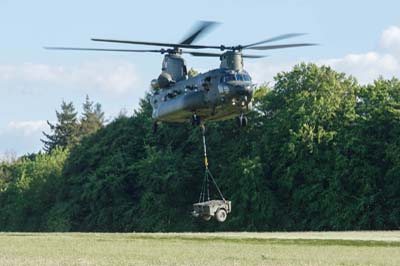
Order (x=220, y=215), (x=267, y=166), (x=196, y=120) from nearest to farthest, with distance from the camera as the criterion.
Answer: (x=196, y=120)
(x=220, y=215)
(x=267, y=166)

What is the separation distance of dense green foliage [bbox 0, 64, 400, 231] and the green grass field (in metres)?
29.2

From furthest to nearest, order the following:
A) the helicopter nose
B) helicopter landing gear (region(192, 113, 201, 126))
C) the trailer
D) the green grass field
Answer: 1. the trailer
2. helicopter landing gear (region(192, 113, 201, 126))
3. the helicopter nose
4. the green grass field

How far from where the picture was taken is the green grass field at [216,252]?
3133 cm

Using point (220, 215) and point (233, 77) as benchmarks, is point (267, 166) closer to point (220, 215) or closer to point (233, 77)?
point (220, 215)

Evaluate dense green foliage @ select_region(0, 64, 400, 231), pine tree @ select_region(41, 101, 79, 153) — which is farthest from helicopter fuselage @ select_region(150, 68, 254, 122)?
pine tree @ select_region(41, 101, 79, 153)

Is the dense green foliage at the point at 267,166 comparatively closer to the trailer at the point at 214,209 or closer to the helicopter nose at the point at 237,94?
the trailer at the point at 214,209

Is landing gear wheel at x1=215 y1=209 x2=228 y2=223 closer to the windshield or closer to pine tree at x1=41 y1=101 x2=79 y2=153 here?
the windshield

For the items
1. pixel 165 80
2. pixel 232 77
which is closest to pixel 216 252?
pixel 232 77

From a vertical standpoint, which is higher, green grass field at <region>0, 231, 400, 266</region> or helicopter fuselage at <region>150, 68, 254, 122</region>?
helicopter fuselage at <region>150, 68, 254, 122</region>

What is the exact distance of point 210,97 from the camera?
45.7m

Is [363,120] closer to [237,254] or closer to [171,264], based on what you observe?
[237,254]

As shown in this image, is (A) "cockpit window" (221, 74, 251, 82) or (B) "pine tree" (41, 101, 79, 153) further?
(B) "pine tree" (41, 101, 79, 153)

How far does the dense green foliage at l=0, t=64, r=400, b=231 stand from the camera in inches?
3078

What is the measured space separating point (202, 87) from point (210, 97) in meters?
1.02
